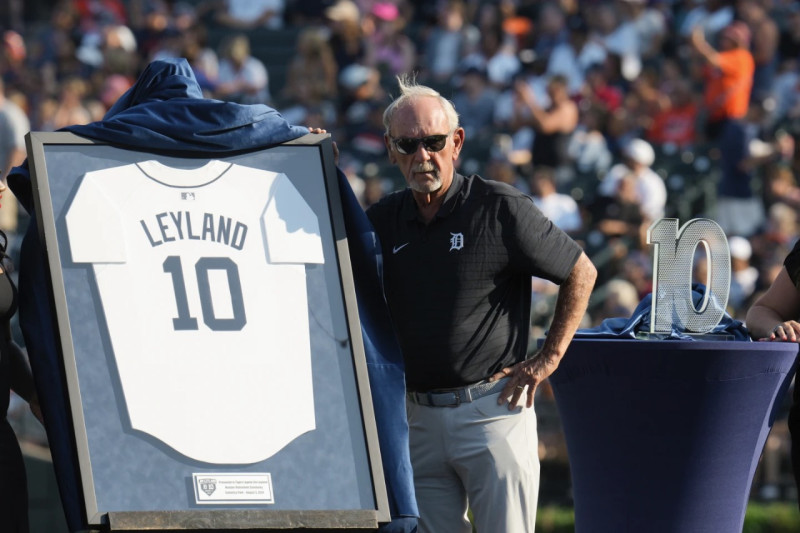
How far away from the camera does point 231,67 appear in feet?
46.7

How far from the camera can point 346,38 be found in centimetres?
1434

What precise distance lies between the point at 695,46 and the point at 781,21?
5.31 ft

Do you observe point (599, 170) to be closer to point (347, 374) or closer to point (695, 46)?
point (695, 46)

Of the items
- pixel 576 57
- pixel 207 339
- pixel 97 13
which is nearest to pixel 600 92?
pixel 576 57

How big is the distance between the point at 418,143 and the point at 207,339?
904 millimetres

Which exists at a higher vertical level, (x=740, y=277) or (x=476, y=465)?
(x=476, y=465)

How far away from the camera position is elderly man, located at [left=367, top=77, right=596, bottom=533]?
15.4ft

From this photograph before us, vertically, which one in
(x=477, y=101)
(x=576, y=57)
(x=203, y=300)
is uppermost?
(x=576, y=57)

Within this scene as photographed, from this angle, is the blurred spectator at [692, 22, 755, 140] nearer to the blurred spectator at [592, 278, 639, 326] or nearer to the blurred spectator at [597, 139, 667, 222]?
the blurred spectator at [597, 139, 667, 222]

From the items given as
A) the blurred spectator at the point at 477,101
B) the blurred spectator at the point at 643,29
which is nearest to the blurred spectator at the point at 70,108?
the blurred spectator at the point at 477,101

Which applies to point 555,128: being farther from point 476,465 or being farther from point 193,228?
point 193,228

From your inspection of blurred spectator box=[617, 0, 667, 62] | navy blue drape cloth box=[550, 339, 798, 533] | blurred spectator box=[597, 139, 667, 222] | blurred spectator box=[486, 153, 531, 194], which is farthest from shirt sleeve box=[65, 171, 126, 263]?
blurred spectator box=[617, 0, 667, 62]

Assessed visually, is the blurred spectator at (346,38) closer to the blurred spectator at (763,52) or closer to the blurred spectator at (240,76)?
the blurred spectator at (240,76)

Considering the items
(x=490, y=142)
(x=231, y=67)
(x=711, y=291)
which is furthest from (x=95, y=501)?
(x=231, y=67)
